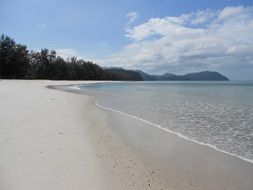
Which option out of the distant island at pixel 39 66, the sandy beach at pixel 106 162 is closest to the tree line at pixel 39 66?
the distant island at pixel 39 66

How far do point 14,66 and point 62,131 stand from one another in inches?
3438

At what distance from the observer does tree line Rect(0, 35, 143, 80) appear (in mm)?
90062

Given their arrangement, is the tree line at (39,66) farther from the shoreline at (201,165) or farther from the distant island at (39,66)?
the shoreline at (201,165)

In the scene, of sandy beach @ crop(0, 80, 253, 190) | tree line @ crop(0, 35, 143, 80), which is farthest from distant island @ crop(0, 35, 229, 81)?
sandy beach @ crop(0, 80, 253, 190)

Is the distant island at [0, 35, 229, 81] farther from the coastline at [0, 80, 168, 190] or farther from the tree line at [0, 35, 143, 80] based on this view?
the coastline at [0, 80, 168, 190]

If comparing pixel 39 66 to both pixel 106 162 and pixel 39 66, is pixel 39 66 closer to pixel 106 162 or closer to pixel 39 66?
pixel 39 66

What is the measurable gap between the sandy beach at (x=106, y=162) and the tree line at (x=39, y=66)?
85.3 m

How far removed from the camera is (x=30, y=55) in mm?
105312

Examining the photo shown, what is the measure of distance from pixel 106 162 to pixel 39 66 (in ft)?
351

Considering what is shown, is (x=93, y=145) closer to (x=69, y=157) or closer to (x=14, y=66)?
(x=69, y=157)

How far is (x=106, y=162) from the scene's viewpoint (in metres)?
7.08

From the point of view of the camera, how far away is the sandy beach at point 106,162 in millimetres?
5691

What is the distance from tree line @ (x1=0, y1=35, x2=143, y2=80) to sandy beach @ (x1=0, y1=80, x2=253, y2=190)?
3357 inches

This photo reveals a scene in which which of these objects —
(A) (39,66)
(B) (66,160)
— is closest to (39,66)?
(A) (39,66)
